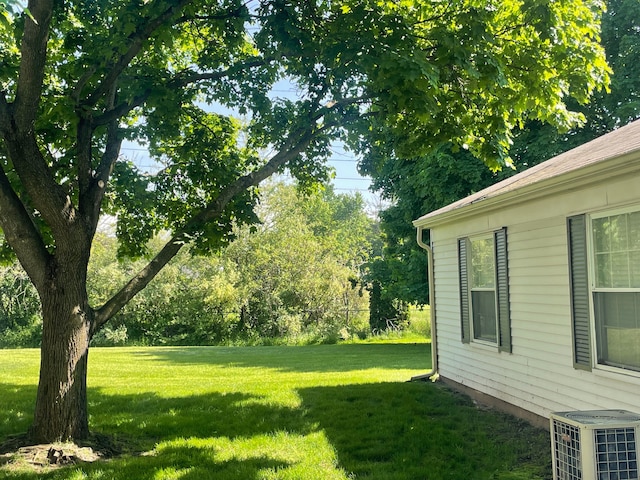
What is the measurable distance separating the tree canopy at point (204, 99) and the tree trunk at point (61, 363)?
2 cm

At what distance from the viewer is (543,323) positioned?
664 cm

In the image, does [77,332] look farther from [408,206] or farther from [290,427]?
[408,206]

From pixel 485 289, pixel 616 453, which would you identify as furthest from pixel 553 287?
pixel 616 453

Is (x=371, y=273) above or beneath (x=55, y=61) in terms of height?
beneath

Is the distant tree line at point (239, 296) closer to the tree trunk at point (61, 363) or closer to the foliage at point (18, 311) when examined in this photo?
the foliage at point (18, 311)

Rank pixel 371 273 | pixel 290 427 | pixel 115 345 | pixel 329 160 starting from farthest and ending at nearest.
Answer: pixel 115 345 < pixel 371 273 < pixel 329 160 < pixel 290 427

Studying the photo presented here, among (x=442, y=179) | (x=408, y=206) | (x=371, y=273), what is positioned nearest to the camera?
(x=442, y=179)

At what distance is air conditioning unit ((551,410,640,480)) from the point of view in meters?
3.92

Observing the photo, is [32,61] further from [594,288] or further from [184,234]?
[594,288]

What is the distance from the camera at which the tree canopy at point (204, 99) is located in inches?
226

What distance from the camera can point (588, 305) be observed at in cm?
568

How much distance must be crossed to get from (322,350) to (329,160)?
10.9 metres

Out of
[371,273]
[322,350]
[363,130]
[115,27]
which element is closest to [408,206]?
[371,273]

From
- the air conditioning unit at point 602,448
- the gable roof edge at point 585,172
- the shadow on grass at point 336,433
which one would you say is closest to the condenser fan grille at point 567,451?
the air conditioning unit at point 602,448
